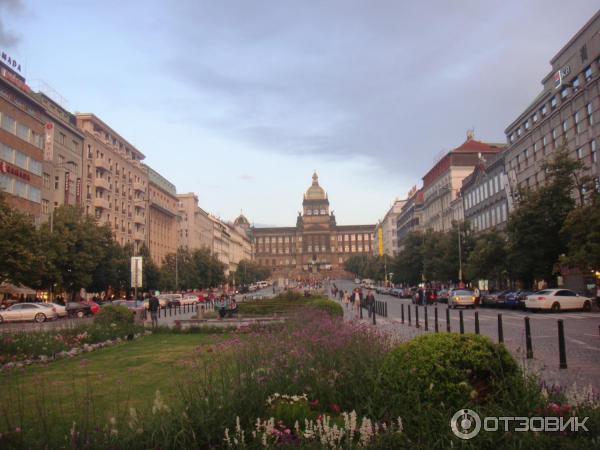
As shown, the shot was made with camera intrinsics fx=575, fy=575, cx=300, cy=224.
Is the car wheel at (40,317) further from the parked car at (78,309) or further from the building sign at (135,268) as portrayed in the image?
the building sign at (135,268)

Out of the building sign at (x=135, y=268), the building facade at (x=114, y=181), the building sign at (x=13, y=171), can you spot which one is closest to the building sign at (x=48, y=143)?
the building sign at (x=13, y=171)

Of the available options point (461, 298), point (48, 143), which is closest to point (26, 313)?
point (48, 143)

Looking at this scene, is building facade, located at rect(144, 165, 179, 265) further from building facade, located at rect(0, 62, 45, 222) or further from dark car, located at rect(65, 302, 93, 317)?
dark car, located at rect(65, 302, 93, 317)

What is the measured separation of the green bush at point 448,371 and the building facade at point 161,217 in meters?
91.2

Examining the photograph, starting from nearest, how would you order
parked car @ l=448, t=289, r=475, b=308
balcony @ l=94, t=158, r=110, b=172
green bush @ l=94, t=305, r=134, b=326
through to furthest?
green bush @ l=94, t=305, r=134, b=326, parked car @ l=448, t=289, r=475, b=308, balcony @ l=94, t=158, r=110, b=172

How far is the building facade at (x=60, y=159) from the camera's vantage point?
61562mm

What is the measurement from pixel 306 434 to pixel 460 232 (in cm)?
6572

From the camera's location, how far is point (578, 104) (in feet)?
160

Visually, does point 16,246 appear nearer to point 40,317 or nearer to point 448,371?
point 40,317

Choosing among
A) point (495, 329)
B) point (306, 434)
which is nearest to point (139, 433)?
point (306, 434)

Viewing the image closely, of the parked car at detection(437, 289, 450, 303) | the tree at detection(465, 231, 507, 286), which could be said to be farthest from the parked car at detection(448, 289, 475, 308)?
the parked car at detection(437, 289, 450, 303)

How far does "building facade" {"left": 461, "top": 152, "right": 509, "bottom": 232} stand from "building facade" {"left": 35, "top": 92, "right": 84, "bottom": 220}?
47989mm

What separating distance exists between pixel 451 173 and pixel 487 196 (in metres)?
22.9

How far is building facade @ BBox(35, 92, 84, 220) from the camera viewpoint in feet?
202
